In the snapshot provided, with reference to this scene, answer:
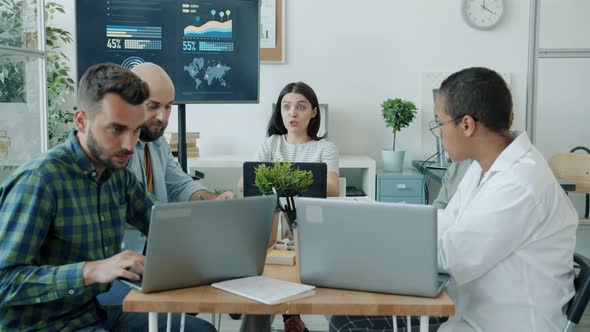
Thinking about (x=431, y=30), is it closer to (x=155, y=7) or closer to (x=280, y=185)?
(x=155, y=7)

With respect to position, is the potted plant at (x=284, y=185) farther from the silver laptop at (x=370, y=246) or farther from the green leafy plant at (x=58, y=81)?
the green leafy plant at (x=58, y=81)

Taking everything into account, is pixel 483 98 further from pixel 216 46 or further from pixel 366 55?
pixel 366 55

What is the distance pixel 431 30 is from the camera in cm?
455

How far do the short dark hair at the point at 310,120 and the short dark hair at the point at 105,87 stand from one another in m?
1.77

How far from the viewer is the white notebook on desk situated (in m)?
1.38

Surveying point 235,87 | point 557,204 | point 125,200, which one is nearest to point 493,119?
point 557,204

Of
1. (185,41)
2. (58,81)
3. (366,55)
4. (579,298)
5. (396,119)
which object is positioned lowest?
(579,298)

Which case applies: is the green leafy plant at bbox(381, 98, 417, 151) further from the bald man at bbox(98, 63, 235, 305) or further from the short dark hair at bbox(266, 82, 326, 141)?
the bald man at bbox(98, 63, 235, 305)

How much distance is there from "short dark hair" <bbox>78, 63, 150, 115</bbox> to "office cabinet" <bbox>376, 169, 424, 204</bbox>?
8.93ft

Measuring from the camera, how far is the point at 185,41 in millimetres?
2975

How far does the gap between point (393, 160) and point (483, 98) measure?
106 inches

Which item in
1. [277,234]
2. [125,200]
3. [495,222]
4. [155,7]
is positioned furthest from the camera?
[155,7]

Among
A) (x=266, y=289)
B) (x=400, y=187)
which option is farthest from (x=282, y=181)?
(x=400, y=187)

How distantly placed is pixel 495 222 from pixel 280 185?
67cm
